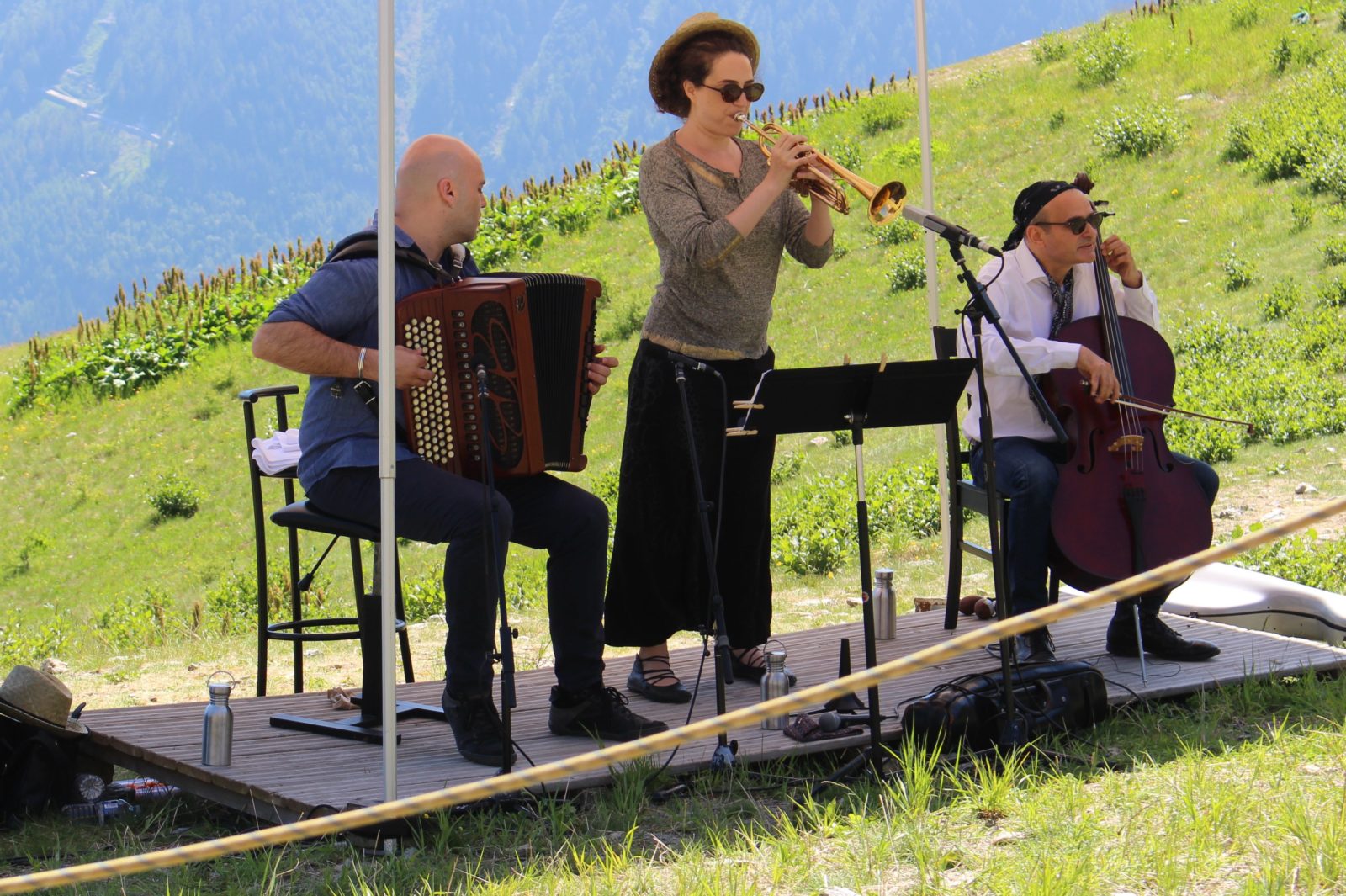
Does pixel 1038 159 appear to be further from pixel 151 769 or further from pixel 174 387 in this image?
pixel 151 769

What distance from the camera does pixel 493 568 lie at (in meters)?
4.18

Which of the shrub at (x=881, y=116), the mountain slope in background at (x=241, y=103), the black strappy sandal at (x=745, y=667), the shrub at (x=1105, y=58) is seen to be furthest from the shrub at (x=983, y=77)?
the mountain slope in background at (x=241, y=103)

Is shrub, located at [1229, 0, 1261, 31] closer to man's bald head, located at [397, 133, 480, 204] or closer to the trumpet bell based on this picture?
the trumpet bell

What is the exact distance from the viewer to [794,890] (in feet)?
11.3

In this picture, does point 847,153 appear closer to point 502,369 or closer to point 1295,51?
point 1295,51

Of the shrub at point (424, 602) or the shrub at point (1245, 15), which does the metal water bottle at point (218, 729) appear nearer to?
the shrub at point (424, 602)

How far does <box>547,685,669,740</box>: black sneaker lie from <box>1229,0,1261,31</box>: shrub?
49.3ft

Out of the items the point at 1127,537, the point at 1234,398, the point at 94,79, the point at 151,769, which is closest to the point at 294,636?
the point at 151,769

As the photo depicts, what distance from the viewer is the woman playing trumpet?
4.85 meters

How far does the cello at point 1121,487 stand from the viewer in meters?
4.86

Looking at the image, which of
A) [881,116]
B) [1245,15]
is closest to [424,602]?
[881,116]

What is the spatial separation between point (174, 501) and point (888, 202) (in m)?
11.3

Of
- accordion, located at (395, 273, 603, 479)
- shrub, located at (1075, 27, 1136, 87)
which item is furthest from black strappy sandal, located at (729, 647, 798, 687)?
shrub, located at (1075, 27, 1136, 87)

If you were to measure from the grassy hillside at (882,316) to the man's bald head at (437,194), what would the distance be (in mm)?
3658
